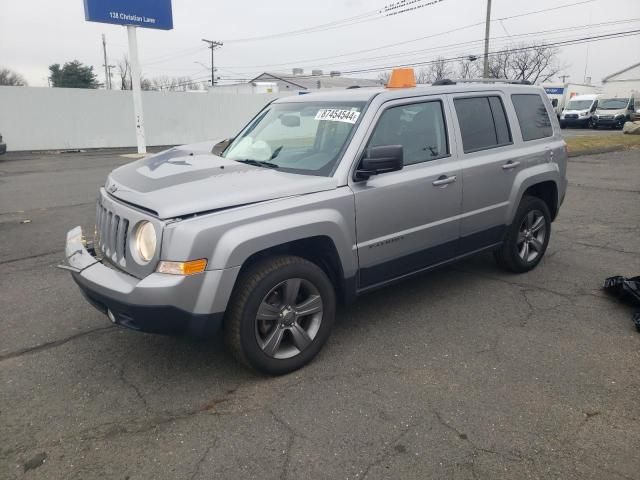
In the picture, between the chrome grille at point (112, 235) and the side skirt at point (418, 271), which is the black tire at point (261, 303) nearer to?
the side skirt at point (418, 271)

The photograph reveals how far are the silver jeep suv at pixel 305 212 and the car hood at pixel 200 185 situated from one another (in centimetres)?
1

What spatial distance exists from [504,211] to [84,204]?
7.44 m

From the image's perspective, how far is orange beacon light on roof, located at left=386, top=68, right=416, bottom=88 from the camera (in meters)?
4.37

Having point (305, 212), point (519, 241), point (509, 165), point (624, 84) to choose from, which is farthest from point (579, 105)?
point (305, 212)

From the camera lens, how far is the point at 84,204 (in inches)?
361

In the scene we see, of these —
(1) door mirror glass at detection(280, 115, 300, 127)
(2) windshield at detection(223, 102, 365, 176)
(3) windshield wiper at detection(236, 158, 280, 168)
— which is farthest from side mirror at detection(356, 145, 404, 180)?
(1) door mirror glass at detection(280, 115, 300, 127)

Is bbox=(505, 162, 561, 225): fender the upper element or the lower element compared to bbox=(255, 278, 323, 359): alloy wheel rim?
upper

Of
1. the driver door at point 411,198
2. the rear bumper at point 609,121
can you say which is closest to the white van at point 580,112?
the rear bumper at point 609,121

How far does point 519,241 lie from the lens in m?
5.18

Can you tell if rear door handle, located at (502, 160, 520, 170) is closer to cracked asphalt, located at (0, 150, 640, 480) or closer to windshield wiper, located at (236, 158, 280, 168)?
cracked asphalt, located at (0, 150, 640, 480)

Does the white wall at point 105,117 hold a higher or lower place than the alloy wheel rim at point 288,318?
higher

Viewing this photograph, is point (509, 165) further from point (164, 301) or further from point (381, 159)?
point (164, 301)

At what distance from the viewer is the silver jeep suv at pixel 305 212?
294 cm

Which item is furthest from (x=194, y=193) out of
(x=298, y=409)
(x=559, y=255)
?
(x=559, y=255)
